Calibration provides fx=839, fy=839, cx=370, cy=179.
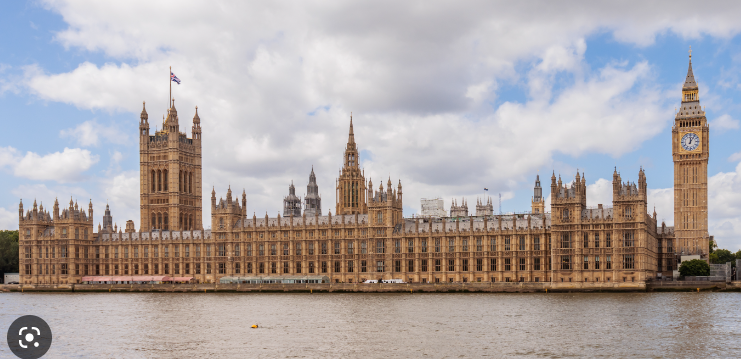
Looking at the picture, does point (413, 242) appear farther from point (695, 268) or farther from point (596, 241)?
point (695, 268)

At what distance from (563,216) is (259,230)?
62.9 meters

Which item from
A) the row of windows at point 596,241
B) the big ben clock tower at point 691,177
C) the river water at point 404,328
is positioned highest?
the big ben clock tower at point 691,177

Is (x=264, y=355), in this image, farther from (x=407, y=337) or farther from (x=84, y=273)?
(x=84, y=273)

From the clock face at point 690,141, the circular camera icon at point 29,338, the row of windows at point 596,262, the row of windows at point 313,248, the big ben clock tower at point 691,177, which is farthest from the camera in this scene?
the clock face at point 690,141

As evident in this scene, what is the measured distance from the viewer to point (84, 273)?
185 meters

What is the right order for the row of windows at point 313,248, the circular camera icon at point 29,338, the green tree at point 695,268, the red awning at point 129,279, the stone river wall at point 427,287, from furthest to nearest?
the red awning at point 129,279
the row of windows at point 313,248
the green tree at point 695,268
the stone river wall at point 427,287
the circular camera icon at point 29,338

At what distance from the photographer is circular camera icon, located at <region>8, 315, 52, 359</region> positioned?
6575cm

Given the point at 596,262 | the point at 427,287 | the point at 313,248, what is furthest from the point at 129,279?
the point at 596,262

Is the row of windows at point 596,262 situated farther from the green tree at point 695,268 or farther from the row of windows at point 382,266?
the green tree at point 695,268

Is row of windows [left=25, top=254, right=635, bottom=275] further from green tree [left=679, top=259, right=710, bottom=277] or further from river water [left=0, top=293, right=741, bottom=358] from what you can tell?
river water [left=0, top=293, right=741, bottom=358]

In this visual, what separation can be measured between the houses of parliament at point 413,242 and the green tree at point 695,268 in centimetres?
531

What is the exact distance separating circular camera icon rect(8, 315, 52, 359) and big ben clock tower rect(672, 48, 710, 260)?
125400 millimetres

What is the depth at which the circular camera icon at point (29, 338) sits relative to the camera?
6575cm

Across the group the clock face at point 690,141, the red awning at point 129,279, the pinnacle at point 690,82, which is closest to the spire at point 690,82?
the pinnacle at point 690,82
